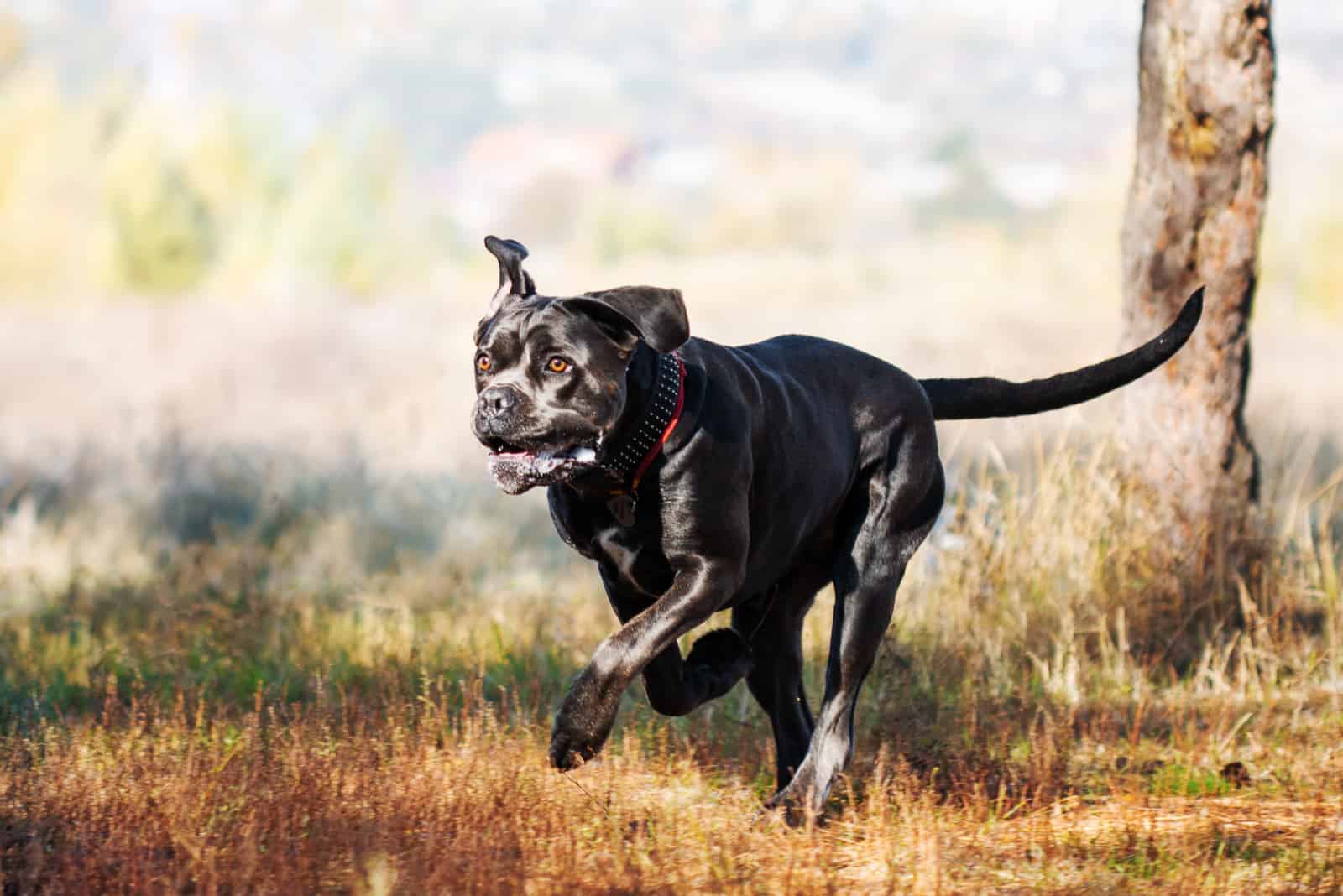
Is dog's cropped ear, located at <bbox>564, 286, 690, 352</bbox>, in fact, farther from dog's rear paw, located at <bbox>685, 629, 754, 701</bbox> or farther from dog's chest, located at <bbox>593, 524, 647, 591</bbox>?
dog's rear paw, located at <bbox>685, 629, 754, 701</bbox>

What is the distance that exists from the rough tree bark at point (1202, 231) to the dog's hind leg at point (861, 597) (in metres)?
2.22

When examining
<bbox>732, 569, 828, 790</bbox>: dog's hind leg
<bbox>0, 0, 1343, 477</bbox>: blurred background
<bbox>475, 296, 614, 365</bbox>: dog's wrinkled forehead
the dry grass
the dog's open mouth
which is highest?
<bbox>0, 0, 1343, 477</bbox>: blurred background

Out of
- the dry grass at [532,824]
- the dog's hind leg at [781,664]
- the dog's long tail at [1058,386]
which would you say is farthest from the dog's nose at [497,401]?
the dog's long tail at [1058,386]

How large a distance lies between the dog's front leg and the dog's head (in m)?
0.47

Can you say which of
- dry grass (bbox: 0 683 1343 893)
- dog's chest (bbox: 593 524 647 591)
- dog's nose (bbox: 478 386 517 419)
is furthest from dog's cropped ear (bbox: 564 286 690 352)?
dry grass (bbox: 0 683 1343 893)

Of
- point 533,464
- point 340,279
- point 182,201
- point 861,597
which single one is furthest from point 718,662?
point 182,201

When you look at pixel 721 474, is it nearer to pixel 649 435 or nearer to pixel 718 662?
pixel 649 435

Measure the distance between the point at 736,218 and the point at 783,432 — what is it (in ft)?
336

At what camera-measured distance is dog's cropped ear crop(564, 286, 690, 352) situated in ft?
13.7

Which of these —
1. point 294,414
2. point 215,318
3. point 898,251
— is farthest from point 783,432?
point 898,251

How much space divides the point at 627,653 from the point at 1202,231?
3.98 meters

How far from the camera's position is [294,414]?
59.2 feet

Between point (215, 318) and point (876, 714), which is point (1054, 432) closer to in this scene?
point (876, 714)

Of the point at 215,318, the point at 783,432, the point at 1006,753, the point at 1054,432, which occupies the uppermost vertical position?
the point at 215,318
